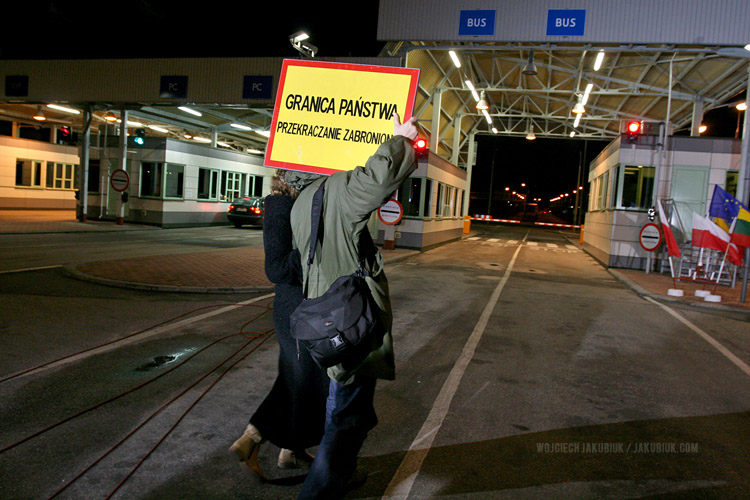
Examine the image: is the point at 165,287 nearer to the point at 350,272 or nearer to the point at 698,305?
the point at 350,272

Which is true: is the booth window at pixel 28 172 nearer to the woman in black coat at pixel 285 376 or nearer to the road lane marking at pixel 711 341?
the road lane marking at pixel 711 341

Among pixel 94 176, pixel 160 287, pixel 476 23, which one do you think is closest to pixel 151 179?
pixel 94 176

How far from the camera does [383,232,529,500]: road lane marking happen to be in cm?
309

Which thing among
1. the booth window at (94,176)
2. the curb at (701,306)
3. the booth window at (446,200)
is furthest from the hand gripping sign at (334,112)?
the booth window at (94,176)

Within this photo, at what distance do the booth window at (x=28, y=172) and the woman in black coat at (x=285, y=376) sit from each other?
34112mm

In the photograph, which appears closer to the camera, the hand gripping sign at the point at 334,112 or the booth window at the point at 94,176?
the hand gripping sign at the point at 334,112

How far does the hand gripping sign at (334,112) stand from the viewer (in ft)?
10.7

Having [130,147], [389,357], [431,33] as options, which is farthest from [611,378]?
[130,147]

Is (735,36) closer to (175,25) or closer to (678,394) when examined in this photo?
(678,394)

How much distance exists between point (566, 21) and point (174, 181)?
1847 cm

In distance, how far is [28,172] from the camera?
30734mm

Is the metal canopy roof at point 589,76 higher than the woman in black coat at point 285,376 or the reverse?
higher

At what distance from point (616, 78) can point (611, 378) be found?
2147 cm

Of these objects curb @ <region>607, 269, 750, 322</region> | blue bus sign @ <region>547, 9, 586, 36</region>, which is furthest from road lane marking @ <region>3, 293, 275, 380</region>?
blue bus sign @ <region>547, 9, 586, 36</region>
